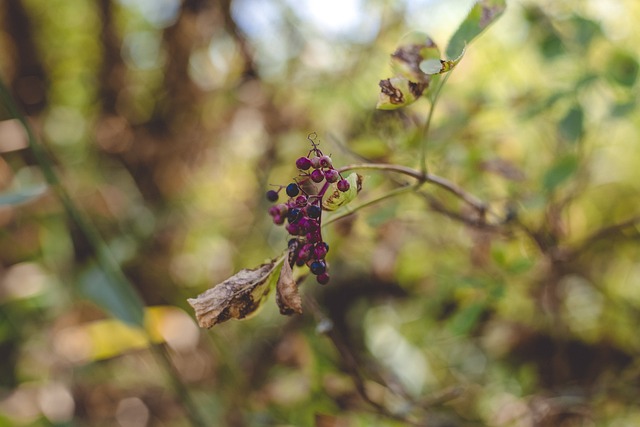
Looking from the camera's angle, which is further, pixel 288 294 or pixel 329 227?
pixel 329 227

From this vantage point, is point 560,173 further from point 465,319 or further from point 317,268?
point 317,268

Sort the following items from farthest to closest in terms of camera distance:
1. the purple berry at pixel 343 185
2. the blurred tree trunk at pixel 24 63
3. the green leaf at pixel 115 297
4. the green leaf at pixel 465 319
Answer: the blurred tree trunk at pixel 24 63 < the green leaf at pixel 115 297 < the green leaf at pixel 465 319 < the purple berry at pixel 343 185

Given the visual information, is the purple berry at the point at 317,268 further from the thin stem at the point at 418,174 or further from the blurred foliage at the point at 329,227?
the blurred foliage at the point at 329,227

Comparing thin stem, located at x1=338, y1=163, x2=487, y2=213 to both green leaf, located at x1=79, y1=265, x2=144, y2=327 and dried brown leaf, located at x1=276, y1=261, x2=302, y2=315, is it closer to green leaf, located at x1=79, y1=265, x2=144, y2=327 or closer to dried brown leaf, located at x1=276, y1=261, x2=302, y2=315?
dried brown leaf, located at x1=276, y1=261, x2=302, y2=315

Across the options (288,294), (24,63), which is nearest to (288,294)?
(288,294)

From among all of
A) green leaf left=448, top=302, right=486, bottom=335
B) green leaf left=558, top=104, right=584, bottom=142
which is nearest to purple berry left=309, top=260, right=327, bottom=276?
green leaf left=448, top=302, right=486, bottom=335

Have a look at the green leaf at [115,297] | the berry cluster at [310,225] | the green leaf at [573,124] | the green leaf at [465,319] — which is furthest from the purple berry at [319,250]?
the green leaf at [115,297]
